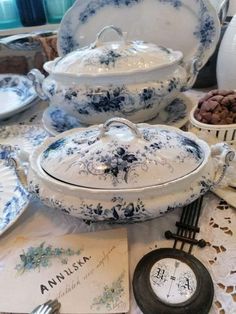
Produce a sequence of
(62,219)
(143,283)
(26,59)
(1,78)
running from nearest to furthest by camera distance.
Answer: (143,283), (62,219), (1,78), (26,59)

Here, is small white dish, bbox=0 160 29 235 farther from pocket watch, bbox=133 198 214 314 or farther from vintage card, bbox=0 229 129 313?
pocket watch, bbox=133 198 214 314

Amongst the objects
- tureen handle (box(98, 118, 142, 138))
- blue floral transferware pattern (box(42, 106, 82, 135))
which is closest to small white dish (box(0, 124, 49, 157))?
blue floral transferware pattern (box(42, 106, 82, 135))

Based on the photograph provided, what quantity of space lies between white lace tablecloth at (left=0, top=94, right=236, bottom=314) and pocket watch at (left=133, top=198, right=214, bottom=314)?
0.02 metres

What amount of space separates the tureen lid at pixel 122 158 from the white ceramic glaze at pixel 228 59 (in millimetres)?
320

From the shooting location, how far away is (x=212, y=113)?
1.62ft

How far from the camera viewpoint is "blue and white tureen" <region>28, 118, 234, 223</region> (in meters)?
0.35

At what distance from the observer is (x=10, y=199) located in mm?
463

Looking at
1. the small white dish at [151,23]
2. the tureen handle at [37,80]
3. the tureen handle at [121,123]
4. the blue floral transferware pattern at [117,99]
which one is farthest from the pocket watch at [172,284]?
the small white dish at [151,23]

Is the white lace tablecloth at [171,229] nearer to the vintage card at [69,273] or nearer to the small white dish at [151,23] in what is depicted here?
the vintage card at [69,273]

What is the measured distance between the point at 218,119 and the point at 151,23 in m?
0.40

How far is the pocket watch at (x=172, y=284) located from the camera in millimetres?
293

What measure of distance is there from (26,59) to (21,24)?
0.20m

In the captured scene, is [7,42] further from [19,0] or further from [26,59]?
[19,0]

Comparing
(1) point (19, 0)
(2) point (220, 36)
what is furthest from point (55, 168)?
(1) point (19, 0)
